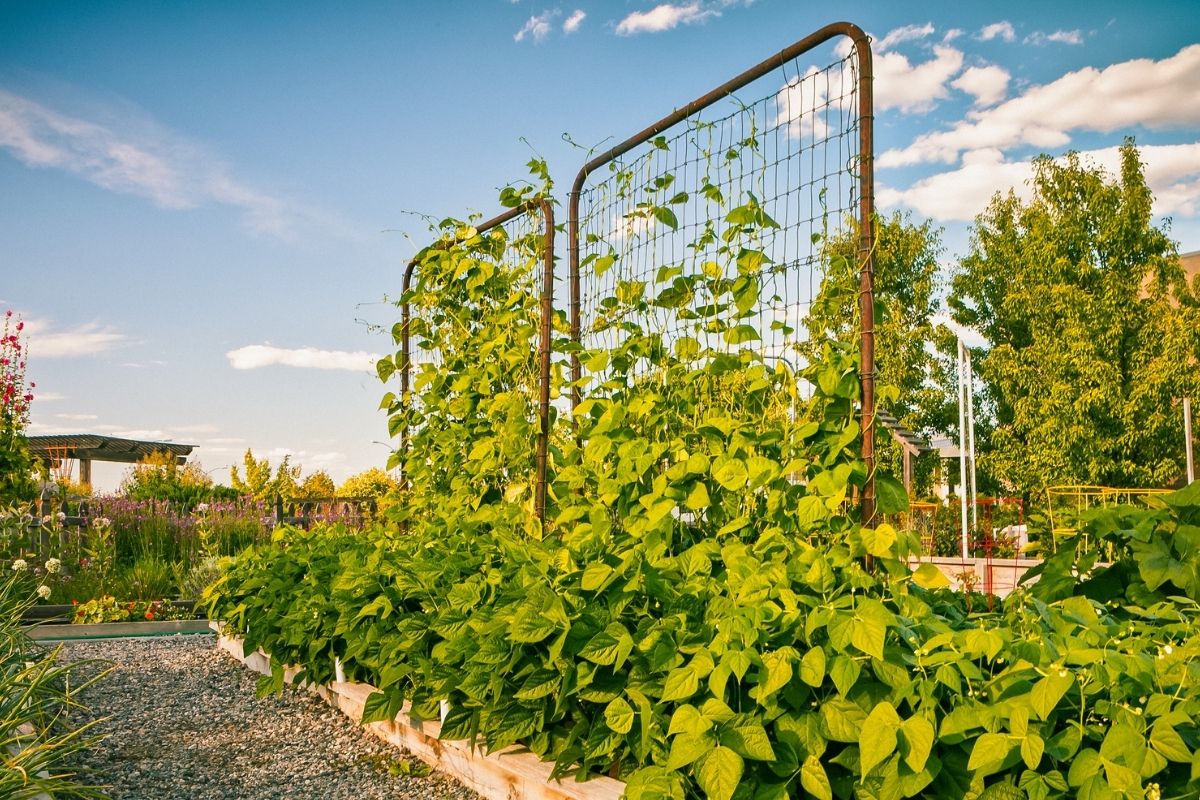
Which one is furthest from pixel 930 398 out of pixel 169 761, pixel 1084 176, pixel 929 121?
pixel 169 761

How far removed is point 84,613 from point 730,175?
20.3 feet

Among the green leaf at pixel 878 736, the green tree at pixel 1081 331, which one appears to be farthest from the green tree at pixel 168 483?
the green tree at pixel 1081 331

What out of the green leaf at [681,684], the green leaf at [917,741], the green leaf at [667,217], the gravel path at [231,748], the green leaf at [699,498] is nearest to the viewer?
the green leaf at [917,741]

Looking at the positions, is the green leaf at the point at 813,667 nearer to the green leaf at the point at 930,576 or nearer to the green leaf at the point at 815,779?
the green leaf at the point at 815,779

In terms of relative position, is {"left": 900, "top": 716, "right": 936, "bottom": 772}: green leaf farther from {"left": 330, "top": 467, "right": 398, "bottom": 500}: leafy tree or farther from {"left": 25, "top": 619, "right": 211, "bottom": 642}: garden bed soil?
{"left": 330, "top": 467, "right": 398, "bottom": 500}: leafy tree

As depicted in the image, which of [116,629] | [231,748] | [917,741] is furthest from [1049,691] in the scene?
[116,629]

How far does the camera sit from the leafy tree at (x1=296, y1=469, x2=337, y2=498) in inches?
648

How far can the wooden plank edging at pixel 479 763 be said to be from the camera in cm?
250

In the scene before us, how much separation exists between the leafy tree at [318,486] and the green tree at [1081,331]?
12.7 meters

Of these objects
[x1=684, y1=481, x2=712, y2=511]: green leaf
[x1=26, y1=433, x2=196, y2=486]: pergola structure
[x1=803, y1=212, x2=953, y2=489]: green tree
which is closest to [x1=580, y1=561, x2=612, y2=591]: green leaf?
[x1=684, y1=481, x2=712, y2=511]: green leaf

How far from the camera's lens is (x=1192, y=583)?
2379 mm

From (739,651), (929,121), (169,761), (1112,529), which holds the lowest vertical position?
(169,761)

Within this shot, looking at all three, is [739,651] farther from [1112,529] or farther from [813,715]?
[1112,529]

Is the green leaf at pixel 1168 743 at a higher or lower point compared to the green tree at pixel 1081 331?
lower
